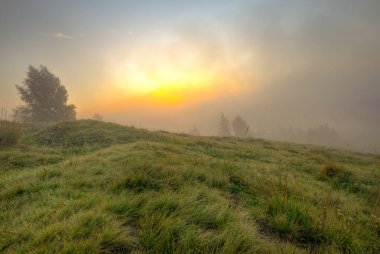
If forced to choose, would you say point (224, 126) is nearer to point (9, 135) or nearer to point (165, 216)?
point (9, 135)

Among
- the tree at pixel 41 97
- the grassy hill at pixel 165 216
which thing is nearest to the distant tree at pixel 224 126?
the tree at pixel 41 97

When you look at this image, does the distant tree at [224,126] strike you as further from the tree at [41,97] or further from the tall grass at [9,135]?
the tall grass at [9,135]

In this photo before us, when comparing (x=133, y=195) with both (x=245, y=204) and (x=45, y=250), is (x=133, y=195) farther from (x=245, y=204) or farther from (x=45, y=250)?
(x=245, y=204)

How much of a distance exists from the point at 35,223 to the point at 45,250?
0.91 meters

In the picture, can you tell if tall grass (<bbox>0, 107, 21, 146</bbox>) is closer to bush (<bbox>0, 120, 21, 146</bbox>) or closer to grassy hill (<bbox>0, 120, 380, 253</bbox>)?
bush (<bbox>0, 120, 21, 146</bbox>)

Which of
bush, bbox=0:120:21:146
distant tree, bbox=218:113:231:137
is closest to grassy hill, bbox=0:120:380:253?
bush, bbox=0:120:21:146

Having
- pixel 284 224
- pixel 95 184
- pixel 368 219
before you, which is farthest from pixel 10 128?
pixel 368 219

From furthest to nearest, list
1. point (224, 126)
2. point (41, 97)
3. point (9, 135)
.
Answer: point (224, 126) → point (41, 97) → point (9, 135)

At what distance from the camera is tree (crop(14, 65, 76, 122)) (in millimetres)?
37562

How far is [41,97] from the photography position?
38.5m

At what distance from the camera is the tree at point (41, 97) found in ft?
123

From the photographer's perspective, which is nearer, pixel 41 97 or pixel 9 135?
pixel 9 135

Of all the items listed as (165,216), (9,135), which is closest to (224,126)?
(9,135)

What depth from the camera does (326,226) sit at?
3.56 metres
